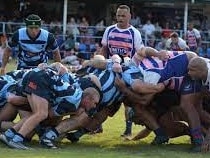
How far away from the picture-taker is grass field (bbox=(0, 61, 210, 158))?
286 inches

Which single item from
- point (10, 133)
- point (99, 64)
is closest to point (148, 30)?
point (99, 64)

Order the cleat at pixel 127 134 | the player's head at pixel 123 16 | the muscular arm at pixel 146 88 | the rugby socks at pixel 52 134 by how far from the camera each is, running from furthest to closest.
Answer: the player's head at pixel 123 16 < the cleat at pixel 127 134 < the muscular arm at pixel 146 88 < the rugby socks at pixel 52 134

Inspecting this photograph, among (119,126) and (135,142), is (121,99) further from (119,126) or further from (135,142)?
(119,126)

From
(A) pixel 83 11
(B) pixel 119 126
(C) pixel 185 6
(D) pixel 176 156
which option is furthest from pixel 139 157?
(A) pixel 83 11

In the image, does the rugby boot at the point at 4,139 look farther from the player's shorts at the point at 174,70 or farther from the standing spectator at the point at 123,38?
the standing spectator at the point at 123,38

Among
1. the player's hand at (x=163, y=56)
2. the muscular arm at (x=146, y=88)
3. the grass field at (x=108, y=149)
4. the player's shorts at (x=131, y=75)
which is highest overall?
the player's hand at (x=163, y=56)

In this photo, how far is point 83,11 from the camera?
3266 centimetres

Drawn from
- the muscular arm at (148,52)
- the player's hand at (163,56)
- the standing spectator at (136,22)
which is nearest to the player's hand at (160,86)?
the player's hand at (163,56)

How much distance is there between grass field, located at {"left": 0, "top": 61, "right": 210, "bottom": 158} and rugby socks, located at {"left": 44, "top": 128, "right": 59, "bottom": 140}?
16 centimetres

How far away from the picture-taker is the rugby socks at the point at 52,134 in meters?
7.79

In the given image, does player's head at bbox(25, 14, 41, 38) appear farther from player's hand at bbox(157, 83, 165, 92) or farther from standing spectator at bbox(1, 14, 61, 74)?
player's hand at bbox(157, 83, 165, 92)

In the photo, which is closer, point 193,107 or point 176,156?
point 176,156

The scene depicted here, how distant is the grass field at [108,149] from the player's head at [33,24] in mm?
1761

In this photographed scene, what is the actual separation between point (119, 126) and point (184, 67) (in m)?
2.46
